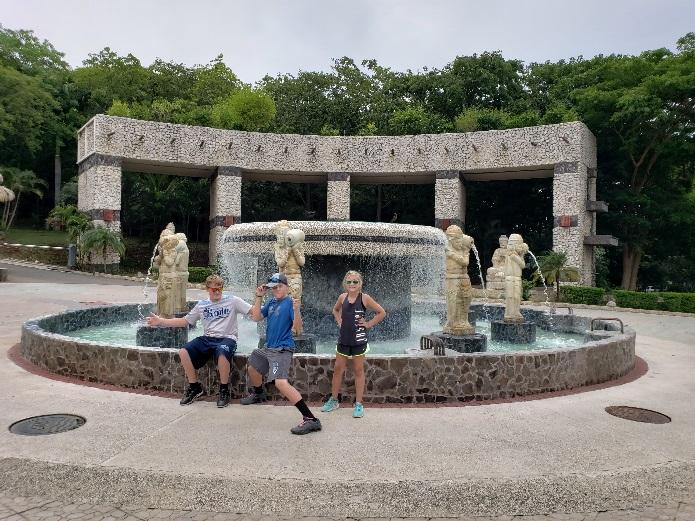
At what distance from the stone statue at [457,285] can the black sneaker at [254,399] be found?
160 inches

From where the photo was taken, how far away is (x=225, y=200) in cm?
3105

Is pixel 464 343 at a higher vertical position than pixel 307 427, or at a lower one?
higher

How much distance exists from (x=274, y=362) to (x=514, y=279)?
23.0 ft


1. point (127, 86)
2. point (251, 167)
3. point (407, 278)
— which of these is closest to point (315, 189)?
point (251, 167)

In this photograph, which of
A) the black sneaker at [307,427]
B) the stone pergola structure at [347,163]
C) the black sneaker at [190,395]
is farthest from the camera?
the stone pergola structure at [347,163]

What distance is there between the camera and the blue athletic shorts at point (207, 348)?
5.81m

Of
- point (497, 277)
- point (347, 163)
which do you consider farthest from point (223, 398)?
point (347, 163)

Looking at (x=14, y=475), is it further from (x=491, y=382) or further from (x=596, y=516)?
(x=491, y=382)

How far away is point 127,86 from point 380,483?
5080 centimetres

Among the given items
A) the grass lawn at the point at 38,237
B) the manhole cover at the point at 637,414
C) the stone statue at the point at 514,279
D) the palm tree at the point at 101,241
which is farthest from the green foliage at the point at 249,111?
the manhole cover at the point at 637,414

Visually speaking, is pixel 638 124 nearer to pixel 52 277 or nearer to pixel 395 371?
pixel 395 371

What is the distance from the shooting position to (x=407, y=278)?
410 inches

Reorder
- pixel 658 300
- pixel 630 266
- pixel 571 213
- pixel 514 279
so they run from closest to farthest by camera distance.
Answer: pixel 514 279 < pixel 658 300 < pixel 571 213 < pixel 630 266

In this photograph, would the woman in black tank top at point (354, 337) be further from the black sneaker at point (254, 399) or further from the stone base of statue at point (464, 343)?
the stone base of statue at point (464, 343)
